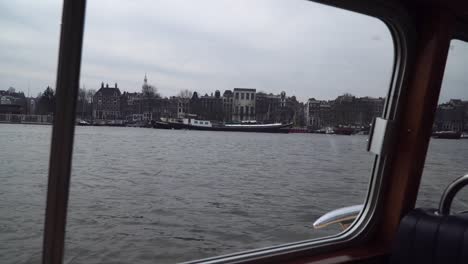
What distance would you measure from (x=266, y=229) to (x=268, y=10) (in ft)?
6.58

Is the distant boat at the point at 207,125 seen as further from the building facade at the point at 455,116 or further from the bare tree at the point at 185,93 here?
Answer: the building facade at the point at 455,116

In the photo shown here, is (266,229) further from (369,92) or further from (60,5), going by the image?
(60,5)

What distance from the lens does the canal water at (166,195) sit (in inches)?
71.0

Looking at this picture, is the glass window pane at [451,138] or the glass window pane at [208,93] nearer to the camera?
the glass window pane at [208,93]

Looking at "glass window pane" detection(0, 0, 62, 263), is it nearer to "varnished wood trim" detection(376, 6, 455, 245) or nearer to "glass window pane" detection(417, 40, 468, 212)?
"varnished wood trim" detection(376, 6, 455, 245)

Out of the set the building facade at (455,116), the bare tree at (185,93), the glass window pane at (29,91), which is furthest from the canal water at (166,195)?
the bare tree at (185,93)

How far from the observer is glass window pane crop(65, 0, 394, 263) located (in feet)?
6.19

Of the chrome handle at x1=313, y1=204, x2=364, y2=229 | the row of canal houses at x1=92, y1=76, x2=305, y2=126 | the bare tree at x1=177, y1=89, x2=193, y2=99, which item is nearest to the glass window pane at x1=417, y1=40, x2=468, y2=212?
the chrome handle at x1=313, y1=204, x2=364, y2=229

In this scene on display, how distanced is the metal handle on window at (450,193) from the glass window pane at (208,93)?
28.1 inches

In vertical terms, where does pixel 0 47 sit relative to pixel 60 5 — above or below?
below

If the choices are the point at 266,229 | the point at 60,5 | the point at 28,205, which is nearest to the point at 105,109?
the point at 28,205

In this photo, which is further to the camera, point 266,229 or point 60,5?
point 266,229

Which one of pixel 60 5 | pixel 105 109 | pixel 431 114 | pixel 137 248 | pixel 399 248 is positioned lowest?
pixel 137 248

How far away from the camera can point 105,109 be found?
1.91m
